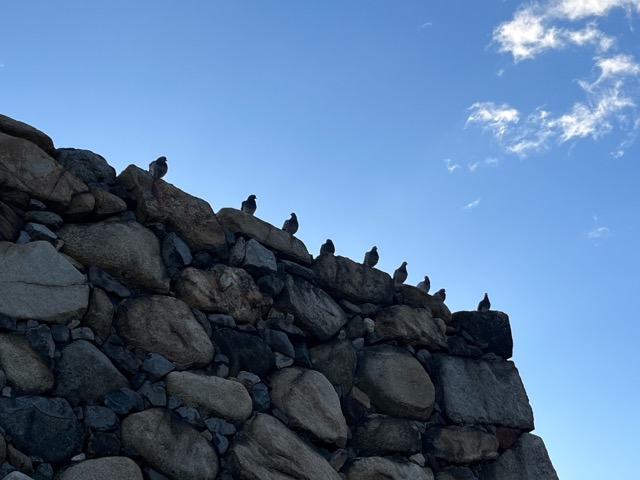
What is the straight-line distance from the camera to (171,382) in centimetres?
566

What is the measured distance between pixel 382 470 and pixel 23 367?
2926mm

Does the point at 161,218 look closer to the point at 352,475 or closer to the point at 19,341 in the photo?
the point at 19,341

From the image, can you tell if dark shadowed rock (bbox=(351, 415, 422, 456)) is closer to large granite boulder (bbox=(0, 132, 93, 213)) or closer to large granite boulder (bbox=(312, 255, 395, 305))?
large granite boulder (bbox=(312, 255, 395, 305))

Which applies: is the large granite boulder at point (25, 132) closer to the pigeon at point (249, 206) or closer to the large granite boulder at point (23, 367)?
the large granite boulder at point (23, 367)

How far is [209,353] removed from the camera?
6.04m

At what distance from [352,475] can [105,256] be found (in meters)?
2.55

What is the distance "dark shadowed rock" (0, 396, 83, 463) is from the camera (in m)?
4.82

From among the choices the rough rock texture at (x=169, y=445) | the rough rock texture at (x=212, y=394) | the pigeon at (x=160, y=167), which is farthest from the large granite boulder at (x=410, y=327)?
the pigeon at (x=160, y=167)

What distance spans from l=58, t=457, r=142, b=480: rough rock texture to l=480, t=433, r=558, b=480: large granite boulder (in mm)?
3373

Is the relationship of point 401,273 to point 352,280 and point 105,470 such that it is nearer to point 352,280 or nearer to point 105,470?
point 352,280

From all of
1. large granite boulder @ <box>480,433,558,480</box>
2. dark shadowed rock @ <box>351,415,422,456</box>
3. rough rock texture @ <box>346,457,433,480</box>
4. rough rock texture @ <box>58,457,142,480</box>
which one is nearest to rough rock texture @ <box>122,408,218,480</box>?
rough rock texture @ <box>58,457,142,480</box>

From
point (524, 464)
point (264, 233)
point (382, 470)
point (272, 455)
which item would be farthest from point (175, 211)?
point (524, 464)

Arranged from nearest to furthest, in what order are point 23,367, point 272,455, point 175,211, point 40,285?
point 23,367 → point 40,285 → point 272,455 → point 175,211

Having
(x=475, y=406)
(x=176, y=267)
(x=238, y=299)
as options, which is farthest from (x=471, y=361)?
(x=176, y=267)
